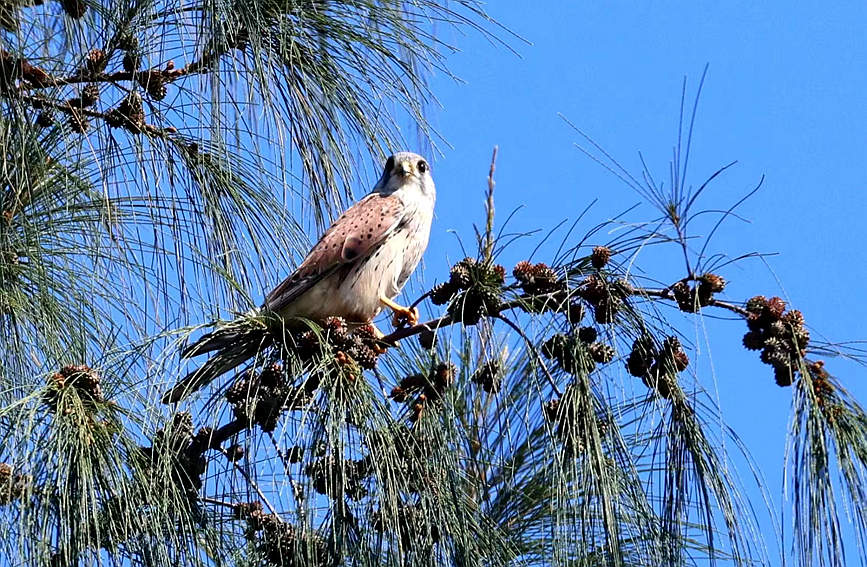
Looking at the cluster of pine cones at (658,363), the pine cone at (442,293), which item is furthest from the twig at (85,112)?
the cluster of pine cones at (658,363)

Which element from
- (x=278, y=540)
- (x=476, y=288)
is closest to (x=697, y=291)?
(x=476, y=288)

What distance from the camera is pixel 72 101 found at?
315 centimetres

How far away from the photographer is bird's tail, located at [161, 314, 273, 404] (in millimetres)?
2799

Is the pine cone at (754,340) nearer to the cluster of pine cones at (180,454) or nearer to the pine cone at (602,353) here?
the pine cone at (602,353)

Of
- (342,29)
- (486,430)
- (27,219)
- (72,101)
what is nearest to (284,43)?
(342,29)

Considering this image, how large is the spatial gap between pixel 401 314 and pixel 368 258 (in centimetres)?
20

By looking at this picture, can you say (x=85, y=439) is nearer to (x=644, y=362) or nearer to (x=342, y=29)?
(x=644, y=362)

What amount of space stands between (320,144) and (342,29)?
0.95ft

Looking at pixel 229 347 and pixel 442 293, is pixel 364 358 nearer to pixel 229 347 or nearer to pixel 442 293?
pixel 442 293

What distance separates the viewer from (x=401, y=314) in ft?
12.4

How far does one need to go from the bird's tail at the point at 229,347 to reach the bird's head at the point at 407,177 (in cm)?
120

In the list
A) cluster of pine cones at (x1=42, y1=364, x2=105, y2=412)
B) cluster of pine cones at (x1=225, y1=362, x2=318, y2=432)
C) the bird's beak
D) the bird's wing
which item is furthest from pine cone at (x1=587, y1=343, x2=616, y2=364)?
the bird's beak

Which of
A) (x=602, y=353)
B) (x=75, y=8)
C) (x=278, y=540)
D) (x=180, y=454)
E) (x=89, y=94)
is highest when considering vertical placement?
(x=75, y=8)

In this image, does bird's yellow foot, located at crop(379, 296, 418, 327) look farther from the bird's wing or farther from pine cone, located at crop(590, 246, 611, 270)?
pine cone, located at crop(590, 246, 611, 270)
